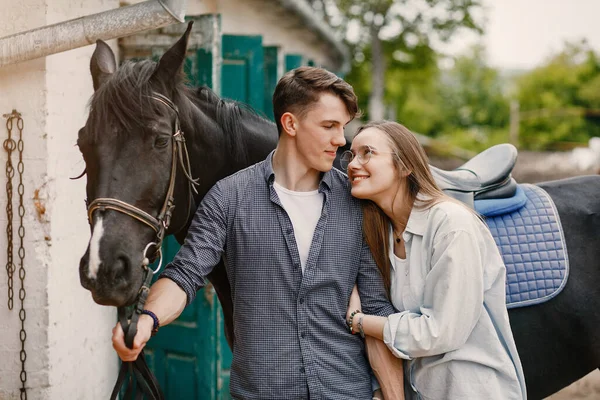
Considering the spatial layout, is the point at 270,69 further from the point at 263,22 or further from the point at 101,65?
the point at 101,65

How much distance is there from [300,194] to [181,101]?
55 cm

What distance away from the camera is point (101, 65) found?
224cm

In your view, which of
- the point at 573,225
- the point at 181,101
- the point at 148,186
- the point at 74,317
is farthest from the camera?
the point at 74,317

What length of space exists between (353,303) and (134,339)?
2.34 ft

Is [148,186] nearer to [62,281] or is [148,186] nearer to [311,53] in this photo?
[62,281]

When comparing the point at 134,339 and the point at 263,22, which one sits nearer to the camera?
the point at 134,339

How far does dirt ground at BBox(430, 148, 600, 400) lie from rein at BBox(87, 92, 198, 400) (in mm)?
4100

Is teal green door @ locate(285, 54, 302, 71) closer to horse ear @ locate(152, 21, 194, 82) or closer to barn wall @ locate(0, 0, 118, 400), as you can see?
barn wall @ locate(0, 0, 118, 400)

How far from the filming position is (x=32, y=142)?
2.94 metres

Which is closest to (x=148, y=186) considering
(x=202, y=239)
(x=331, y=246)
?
(x=202, y=239)

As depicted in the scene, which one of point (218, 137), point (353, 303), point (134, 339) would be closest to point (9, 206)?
point (218, 137)

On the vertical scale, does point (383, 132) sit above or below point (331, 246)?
above

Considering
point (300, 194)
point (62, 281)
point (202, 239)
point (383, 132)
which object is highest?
point (383, 132)

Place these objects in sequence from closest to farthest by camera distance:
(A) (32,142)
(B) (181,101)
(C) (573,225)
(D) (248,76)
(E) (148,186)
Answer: (E) (148,186), (B) (181,101), (C) (573,225), (A) (32,142), (D) (248,76)
